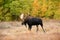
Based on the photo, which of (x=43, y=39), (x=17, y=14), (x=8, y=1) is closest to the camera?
(x=43, y=39)

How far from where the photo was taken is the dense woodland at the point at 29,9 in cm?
3738

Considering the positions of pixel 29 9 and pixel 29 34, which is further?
pixel 29 9

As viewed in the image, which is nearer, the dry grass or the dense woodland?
the dry grass

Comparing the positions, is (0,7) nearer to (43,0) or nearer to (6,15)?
(6,15)

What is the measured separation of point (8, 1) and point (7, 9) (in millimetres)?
1189

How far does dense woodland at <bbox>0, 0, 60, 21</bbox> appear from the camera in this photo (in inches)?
1471

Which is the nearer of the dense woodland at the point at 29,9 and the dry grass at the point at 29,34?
the dry grass at the point at 29,34

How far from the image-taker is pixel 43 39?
1195 centimetres

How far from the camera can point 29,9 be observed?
38969 mm

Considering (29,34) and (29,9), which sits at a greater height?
(29,34)

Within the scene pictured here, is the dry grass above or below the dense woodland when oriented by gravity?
above

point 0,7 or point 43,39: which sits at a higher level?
point 43,39

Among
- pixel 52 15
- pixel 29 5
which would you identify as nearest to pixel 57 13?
pixel 52 15

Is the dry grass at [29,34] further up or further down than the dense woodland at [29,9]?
further up
